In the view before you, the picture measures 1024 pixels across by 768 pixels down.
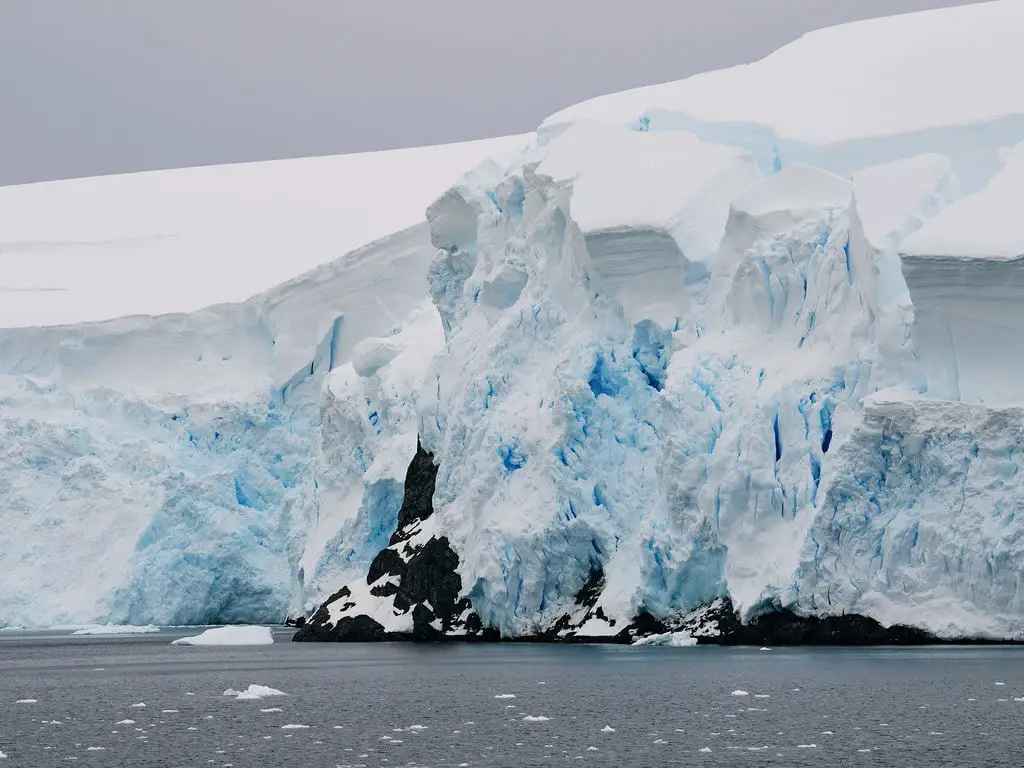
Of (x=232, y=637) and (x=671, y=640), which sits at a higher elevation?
(x=232, y=637)

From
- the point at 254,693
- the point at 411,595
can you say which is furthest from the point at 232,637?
the point at 254,693

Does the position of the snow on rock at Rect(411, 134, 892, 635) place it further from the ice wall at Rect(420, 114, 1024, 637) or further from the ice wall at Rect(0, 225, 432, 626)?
the ice wall at Rect(0, 225, 432, 626)

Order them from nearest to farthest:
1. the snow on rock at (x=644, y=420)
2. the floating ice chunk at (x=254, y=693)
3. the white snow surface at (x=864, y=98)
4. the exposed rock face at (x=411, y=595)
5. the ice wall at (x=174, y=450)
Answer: the floating ice chunk at (x=254, y=693)
the snow on rock at (x=644, y=420)
the white snow surface at (x=864, y=98)
the exposed rock face at (x=411, y=595)
the ice wall at (x=174, y=450)

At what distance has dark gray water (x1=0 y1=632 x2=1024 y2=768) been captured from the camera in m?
15.8

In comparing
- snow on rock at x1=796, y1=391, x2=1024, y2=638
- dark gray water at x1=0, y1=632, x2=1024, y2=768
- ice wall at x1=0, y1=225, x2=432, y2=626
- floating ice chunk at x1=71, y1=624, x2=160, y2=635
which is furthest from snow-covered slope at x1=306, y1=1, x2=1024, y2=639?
floating ice chunk at x1=71, y1=624, x2=160, y2=635

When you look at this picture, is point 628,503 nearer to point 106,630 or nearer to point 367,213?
point 106,630

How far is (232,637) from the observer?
34.8m


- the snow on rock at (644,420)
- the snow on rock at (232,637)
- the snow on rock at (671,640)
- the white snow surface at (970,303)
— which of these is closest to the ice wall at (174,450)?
the snow on rock at (232,637)

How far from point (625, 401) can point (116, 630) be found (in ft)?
53.4

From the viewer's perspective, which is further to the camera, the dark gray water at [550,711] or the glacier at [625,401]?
the glacier at [625,401]

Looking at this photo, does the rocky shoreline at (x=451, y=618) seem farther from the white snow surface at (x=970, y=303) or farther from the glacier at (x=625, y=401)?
the white snow surface at (x=970, y=303)

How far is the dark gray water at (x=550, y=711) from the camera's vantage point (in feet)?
51.8

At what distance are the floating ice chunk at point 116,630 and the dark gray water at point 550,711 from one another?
12.3 meters

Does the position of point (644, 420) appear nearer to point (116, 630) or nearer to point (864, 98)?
point (864, 98)
